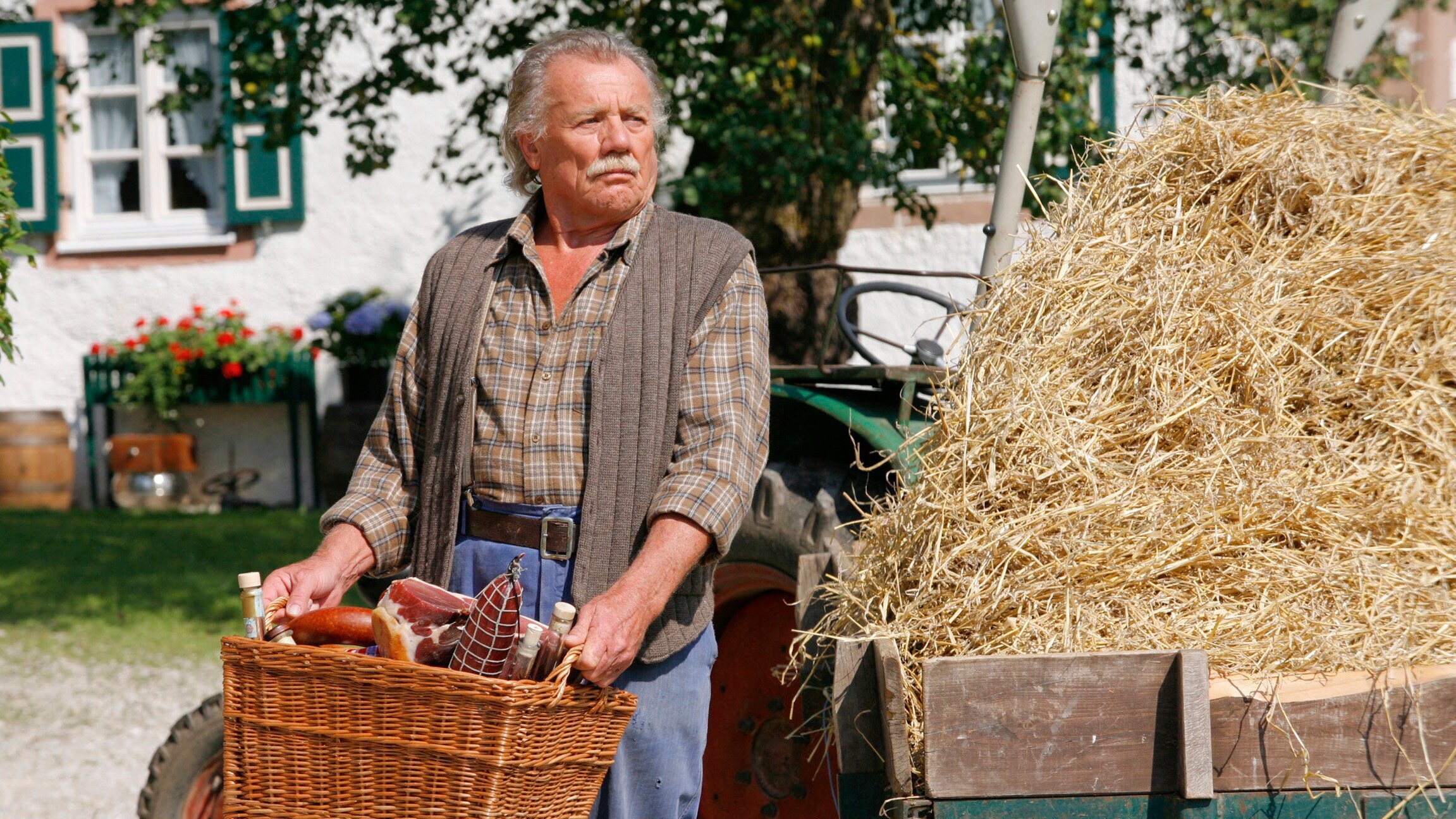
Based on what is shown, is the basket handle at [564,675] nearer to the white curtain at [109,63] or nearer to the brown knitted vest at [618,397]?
the brown knitted vest at [618,397]

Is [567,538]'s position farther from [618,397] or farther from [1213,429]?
[1213,429]

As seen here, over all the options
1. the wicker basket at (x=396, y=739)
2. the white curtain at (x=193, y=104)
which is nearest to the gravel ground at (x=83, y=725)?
the wicker basket at (x=396, y=739)

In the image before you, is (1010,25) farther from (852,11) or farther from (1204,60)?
(1204,60)

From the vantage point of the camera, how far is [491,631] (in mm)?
1606

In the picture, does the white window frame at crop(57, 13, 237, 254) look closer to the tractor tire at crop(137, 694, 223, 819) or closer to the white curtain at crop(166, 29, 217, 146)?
the white curtain at crop(166, 29, 217, 146)

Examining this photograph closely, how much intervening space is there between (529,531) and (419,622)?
18.4 inches

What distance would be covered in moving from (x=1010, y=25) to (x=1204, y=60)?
3.57m

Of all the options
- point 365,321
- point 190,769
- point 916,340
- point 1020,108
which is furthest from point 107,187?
point 1020,108

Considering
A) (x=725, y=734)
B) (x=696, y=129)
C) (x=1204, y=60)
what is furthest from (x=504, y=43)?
(x=725, y=734)

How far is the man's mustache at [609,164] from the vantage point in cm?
220

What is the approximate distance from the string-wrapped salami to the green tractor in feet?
4.07

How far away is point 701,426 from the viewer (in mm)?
2107

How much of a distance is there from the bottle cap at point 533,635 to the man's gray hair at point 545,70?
38.1 inches

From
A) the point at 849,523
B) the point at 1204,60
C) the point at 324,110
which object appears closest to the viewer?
the point at 849,523
